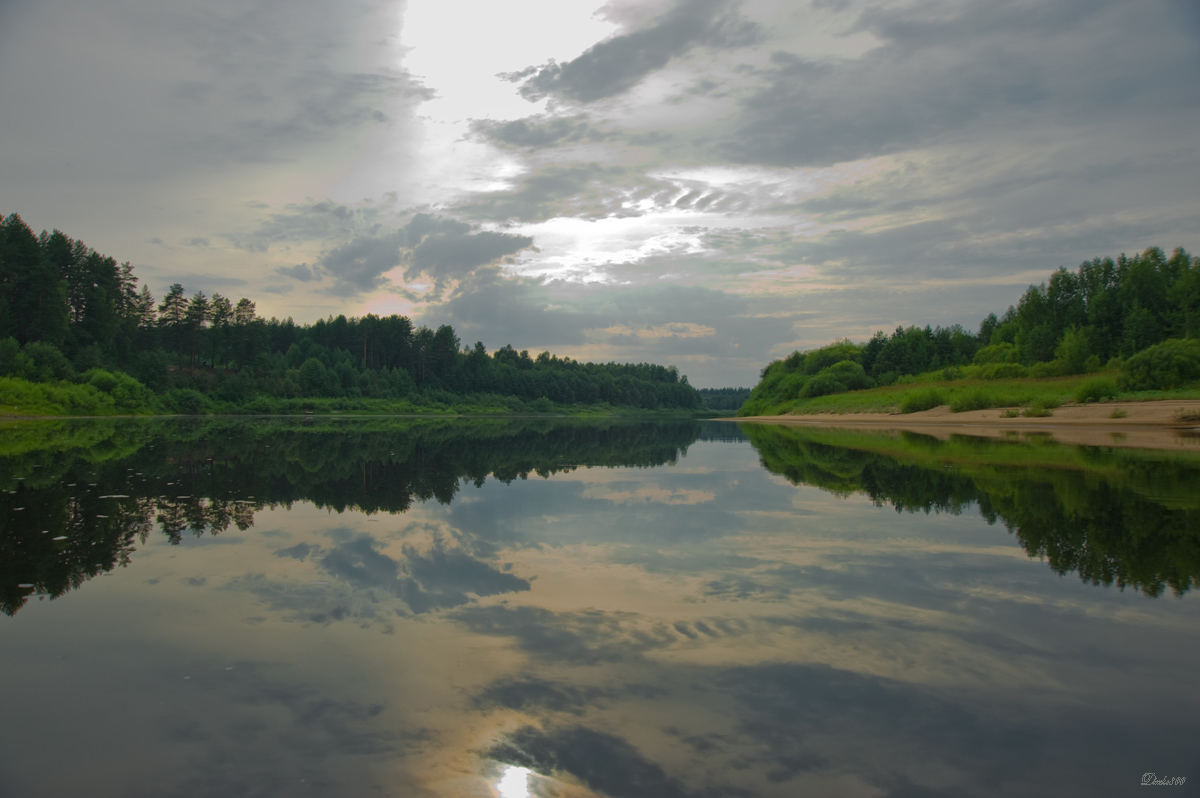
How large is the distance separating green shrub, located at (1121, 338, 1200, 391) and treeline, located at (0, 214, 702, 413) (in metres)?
77.0

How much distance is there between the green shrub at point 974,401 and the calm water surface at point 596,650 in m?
39.9

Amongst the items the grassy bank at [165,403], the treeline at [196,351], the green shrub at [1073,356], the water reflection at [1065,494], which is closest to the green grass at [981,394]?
the green shrub at [1073,356]

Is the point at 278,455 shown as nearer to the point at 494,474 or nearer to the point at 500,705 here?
the point at 494,474

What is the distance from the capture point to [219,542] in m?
8.25

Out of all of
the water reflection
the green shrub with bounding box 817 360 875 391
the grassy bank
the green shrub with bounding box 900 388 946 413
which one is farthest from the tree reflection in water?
the green shrub with bounding box 817 360 875 391

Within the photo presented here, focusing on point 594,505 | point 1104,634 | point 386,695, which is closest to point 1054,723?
point 1104,634

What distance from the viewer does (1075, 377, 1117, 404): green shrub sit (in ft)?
128

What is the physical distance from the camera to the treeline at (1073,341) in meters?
44.5

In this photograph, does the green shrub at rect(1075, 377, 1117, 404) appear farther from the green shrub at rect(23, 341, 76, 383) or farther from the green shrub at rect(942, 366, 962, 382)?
the green shrub at rect(23, 341, 76, 383)

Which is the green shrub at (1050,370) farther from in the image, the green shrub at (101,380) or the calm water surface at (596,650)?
the green shrub at (101,380)

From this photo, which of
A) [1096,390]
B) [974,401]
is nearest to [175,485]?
[1096,390]

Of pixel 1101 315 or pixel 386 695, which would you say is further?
pixel 1101 315

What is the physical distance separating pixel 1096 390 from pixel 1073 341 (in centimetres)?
1742

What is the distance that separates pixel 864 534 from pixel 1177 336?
6835 centimetres
